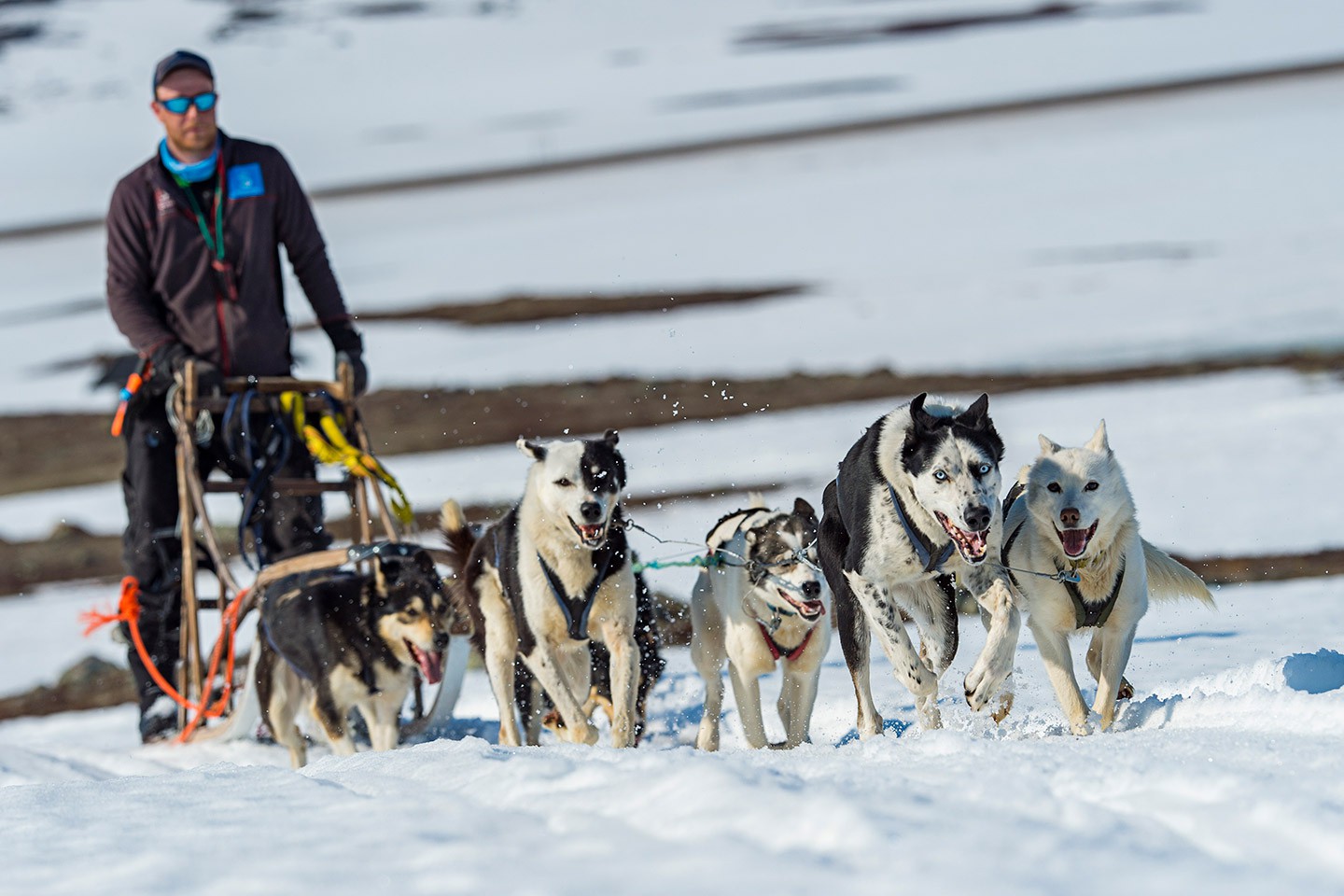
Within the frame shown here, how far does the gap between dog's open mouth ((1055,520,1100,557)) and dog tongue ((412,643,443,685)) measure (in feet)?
6.86

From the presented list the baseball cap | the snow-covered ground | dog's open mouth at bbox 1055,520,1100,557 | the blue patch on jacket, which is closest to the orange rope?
the snow-covered ground

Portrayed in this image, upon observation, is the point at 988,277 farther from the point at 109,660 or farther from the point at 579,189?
the point at 109,660

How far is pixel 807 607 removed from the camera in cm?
441

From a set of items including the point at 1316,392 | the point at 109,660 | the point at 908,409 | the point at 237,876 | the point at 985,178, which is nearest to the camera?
the point at 237,876

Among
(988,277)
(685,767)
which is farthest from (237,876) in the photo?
(988,277)

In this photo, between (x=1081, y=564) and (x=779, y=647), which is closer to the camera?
(x=1081, y=564)

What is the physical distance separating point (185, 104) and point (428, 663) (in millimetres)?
2070

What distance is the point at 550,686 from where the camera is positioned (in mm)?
4605

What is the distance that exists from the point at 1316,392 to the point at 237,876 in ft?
31.9

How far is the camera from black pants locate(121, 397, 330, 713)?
17.7 ft

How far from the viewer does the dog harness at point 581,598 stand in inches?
179

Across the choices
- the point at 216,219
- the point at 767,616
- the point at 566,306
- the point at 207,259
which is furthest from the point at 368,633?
the point at 566,306

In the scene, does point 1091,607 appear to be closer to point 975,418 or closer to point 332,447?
point 975,418

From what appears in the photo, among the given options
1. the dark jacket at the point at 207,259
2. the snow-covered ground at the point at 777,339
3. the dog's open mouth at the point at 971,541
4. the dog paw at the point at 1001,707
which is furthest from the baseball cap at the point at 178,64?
the dog paw at the point at 1001,707
